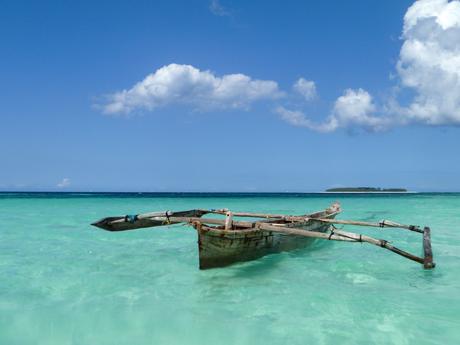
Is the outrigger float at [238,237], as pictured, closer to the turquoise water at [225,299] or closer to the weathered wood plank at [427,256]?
the weathered wood plank at [427,256]

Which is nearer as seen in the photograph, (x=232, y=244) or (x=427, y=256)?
(x=232, y=244)

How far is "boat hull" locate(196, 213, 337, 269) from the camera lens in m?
8.16

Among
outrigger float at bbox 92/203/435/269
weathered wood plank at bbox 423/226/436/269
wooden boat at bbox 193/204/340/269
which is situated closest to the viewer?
wooden boat at bbox 193/204/340/269

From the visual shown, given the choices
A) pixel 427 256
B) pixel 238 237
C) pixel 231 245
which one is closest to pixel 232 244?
pixel 231 245

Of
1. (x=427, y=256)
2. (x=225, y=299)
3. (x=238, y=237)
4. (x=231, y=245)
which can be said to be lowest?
(x=225, y=299)

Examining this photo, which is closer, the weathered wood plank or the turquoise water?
the turquoise water

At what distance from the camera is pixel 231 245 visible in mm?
8523

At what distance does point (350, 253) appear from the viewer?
11.6m

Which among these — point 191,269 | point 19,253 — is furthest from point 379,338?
point 19,253

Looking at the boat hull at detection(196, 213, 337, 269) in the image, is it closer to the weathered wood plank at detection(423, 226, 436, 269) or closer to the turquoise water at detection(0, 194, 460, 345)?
the turquoise water at detection(0, 194, 460, 345)

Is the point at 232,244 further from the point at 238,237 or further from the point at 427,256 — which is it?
the point at 427,256

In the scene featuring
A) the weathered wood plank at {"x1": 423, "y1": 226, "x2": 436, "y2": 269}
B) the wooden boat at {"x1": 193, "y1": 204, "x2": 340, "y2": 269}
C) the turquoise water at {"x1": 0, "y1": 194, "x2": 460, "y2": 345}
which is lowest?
the turquoise water at {"x1": 0, "y1": 194, "x2": 460, "y2": 345}

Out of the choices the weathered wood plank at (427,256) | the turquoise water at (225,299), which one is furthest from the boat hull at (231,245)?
the weathered wood plank at (427,256)

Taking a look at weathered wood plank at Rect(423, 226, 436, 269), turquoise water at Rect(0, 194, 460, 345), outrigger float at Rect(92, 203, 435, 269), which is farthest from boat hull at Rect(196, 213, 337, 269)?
weathered wood plank at Rect(423, 226, 436, 269)
